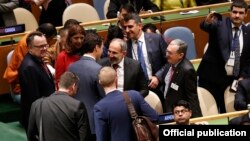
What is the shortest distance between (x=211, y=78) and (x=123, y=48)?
1444 mm

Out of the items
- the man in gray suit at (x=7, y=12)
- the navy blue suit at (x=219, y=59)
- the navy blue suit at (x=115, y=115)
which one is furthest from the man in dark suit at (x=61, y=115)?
the man in gray suit at (x=7, y=12)

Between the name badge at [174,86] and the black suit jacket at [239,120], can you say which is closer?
the black suit jacket at [239,120]

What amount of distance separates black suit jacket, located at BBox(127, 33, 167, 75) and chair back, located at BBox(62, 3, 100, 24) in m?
1.93

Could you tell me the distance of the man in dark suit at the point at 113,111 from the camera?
611 centimetres

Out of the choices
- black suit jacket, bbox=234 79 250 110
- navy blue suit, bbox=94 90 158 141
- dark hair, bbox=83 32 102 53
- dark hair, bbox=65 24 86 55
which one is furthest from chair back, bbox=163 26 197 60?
navy blue suit, bbox=94 90 158 141

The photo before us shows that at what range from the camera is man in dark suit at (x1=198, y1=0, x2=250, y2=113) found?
775 cm

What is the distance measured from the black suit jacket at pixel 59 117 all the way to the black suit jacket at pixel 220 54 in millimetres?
2215

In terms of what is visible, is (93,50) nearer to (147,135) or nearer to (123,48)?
(123,48)

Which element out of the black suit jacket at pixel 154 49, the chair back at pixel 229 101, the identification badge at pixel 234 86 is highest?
the black suit jacket at pixel 154 49

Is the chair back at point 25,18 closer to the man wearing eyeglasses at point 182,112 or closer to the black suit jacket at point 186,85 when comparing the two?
the black suit jacket at point 186,85

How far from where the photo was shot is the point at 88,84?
6.62 metres

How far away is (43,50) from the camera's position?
688 cm

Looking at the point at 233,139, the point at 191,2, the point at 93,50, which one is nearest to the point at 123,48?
the point at 93,50

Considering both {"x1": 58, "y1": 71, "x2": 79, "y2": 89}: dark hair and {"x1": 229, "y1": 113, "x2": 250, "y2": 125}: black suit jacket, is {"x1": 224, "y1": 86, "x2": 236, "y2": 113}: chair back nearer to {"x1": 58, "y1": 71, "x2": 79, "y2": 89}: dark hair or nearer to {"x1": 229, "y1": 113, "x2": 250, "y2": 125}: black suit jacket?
{"x1": 229, "y1": 113, "x2": 250, "y2": 125}: black suit jacket
